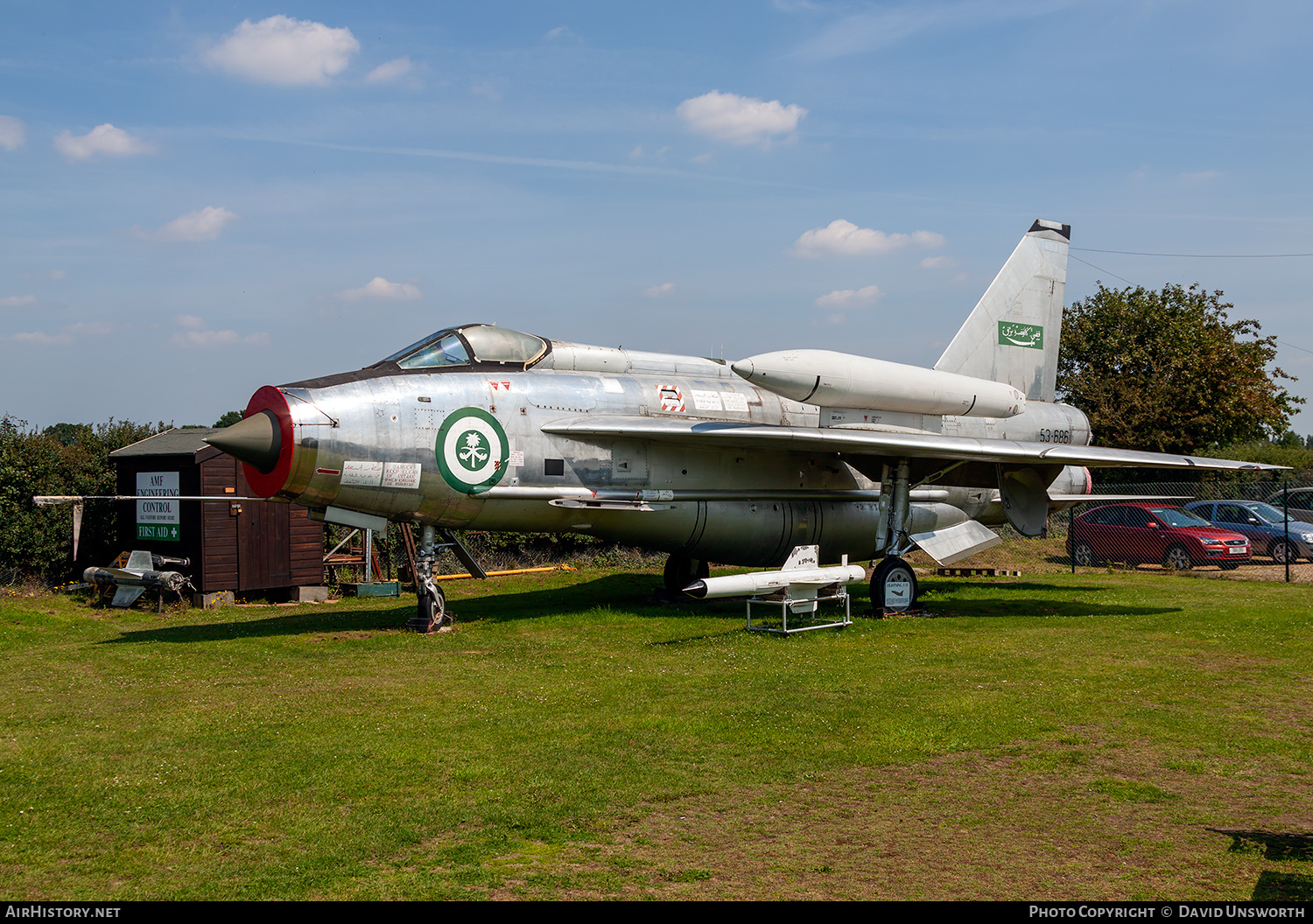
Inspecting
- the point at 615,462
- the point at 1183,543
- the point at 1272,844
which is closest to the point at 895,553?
the point at 615,462

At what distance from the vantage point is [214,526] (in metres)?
18.6

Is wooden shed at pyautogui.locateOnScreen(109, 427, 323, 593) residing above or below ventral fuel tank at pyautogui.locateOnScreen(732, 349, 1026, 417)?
below

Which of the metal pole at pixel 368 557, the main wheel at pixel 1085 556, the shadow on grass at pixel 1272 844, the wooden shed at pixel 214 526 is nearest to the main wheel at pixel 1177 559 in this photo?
the main wheel at pixel 1085 556

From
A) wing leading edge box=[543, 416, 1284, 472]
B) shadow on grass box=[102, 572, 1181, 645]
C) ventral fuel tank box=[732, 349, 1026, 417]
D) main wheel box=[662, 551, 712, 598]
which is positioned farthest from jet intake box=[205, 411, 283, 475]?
main wheel box=[662, 551, 712, 598]

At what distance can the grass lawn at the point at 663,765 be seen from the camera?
531 centimetres

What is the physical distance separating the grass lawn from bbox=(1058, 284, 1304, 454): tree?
83.1ft

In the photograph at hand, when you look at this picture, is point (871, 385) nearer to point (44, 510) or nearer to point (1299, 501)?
point (44, 510)

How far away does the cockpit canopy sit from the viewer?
1414cm

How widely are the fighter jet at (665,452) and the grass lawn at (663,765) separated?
205 centimetres

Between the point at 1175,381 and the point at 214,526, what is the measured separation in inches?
1350

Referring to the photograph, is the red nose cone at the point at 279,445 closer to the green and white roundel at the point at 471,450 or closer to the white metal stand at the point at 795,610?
the green and white roundel at the point at 471,450

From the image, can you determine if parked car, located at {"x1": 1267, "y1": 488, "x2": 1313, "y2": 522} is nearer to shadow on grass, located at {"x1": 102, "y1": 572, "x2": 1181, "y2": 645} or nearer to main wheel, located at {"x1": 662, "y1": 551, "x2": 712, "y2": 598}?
shadow on grass, located at {"x1": 102, "y1": 572, "x2": 1181, "y2": 645}

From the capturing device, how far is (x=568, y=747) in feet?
26.0
